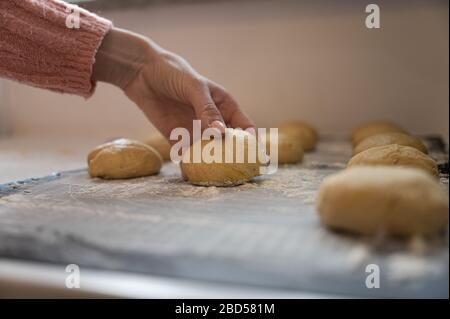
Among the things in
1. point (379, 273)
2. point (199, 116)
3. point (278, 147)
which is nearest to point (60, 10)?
point (199, 116)

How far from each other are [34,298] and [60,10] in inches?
33.6

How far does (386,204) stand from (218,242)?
0.83 feet

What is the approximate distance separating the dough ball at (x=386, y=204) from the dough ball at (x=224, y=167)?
1.50 feet

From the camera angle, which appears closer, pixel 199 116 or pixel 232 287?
pixel 232 287

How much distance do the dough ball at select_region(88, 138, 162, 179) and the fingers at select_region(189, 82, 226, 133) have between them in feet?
0.77

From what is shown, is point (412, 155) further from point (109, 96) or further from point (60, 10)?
point (109, 96)

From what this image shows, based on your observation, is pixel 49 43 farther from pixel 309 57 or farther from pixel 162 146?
pixel 309 57

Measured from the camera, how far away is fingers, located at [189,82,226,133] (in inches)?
46.7

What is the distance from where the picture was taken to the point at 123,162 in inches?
51.3

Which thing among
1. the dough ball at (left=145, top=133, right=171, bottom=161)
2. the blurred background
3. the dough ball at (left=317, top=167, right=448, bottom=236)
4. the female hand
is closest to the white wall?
the blurred background

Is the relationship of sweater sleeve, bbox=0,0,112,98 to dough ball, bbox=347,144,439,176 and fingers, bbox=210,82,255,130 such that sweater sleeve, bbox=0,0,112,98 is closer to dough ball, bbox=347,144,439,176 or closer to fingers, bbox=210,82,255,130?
fingers, bbox=210,82,255,130

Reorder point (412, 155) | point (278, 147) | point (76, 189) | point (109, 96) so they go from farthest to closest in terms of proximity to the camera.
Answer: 1. point (109, 96)
2. point (278, 147)
3. point (76, 189)
4. point (412, 155)

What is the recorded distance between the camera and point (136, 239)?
0.69 m

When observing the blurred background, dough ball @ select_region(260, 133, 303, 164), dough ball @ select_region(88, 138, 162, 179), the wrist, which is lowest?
dough ball @ select_region(88, 138, 162, 179)
